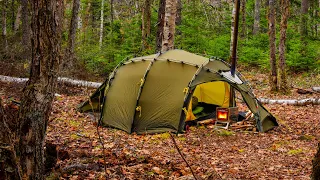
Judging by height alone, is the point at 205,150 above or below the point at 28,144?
below

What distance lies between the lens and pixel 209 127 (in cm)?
923

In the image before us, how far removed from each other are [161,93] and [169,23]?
2.51 metres

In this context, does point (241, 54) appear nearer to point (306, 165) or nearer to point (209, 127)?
point (209, 127)

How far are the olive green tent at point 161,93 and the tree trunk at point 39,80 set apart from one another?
512 centimetres

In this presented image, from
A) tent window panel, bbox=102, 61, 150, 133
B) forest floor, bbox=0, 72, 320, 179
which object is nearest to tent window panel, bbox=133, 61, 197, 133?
tent window panel, bbox=102, 61, 150, 133

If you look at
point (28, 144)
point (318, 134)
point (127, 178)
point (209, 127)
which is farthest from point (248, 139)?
point (28, 144)

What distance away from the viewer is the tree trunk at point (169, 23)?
10312mm

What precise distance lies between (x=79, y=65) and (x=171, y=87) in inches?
290

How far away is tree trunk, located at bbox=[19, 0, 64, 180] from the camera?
11.9 feet

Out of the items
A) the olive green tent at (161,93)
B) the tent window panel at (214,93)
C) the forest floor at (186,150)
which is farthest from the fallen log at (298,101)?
the olive green tent at (161,93)

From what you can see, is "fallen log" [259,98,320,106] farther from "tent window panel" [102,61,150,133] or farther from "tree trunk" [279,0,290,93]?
"tent window panel" [102,61,150,133]

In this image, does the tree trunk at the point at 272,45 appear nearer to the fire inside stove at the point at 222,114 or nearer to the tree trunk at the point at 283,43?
the tree trunk at the point at 283,43

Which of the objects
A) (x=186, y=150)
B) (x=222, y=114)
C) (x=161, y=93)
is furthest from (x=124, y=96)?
(x=186, y=150)

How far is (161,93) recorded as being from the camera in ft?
29.4
